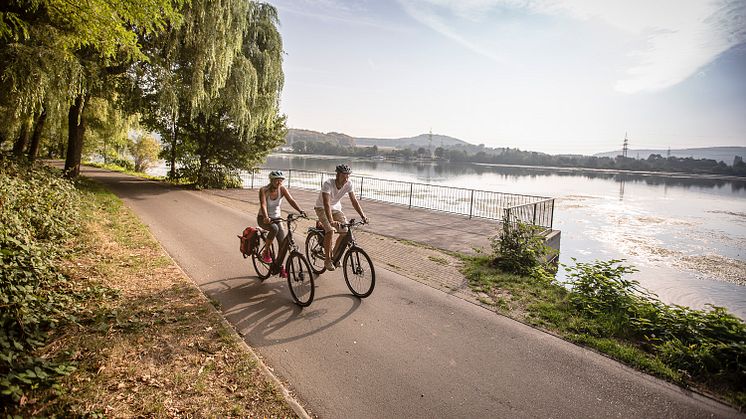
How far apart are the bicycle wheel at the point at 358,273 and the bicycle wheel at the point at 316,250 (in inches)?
22.8

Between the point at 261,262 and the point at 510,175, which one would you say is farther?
the point at 510,175

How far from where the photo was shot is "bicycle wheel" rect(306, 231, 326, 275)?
22.7 ft

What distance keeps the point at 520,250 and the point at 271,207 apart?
538 centimetres

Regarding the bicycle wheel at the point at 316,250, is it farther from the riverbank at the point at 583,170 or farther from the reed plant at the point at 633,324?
the riverbank at the point at 583,170

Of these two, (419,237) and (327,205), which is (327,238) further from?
(419,237)

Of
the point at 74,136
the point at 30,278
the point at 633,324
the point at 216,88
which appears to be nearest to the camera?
the point at 30,278

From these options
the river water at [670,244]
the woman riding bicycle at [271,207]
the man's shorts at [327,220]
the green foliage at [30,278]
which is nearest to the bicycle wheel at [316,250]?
the man's shorts at [327,220]

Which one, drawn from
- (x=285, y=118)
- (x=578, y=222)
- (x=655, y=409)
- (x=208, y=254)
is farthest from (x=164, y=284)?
(x=578, y=222)

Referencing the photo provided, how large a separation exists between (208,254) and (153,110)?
→ 1440 cm

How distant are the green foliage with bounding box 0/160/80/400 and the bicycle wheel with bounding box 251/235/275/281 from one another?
2.71 m

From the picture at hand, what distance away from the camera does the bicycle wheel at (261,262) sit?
22.3 feet

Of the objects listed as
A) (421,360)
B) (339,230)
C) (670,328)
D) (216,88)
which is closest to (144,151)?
(216,88)

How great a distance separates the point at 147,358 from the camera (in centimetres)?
407

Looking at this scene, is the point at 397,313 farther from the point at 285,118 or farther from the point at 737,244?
the point at 737,244
